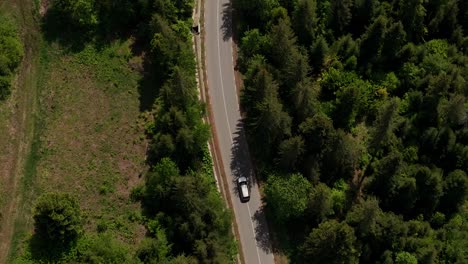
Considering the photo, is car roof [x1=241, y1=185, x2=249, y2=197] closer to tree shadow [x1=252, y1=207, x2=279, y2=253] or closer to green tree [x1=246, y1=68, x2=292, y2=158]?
tree shadow [x1=252, y1=207, x2=279, y2=253]

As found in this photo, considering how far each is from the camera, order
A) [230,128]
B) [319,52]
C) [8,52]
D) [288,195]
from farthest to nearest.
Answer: [319,52] → [230,128] → [8,52] → [288,195]

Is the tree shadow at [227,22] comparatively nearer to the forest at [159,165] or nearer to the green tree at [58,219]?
the forest at [159,165]

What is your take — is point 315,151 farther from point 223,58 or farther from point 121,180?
point 121,180

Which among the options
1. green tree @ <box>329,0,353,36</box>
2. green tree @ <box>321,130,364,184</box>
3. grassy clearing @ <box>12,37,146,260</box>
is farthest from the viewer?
green tree @ <box>329,0,353,36</box>

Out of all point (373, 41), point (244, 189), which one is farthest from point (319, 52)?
point (244, 189)

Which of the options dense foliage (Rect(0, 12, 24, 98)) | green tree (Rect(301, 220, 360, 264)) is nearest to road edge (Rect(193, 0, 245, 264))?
green tree (Rect(301, 220, 360, 264))

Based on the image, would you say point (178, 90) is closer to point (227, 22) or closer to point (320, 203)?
point (227, 22)

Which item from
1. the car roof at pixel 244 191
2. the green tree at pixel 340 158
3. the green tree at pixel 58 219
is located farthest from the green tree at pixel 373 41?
the green tree at pixel 58 219
